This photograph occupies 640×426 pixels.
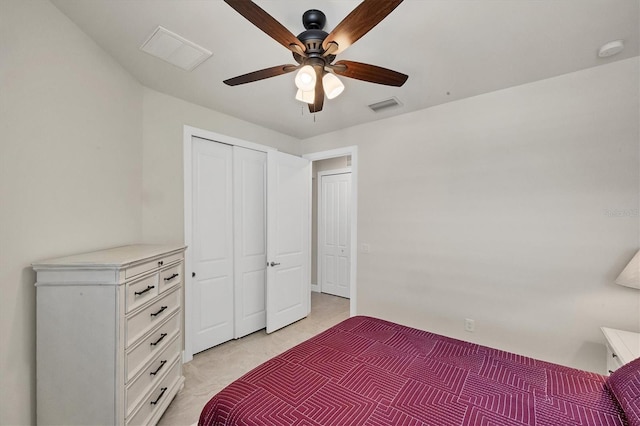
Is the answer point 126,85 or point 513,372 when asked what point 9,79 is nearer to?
point 126,85

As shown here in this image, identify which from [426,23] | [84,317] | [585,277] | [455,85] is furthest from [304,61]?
[585,277]

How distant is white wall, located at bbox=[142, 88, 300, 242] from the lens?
→ 240cm

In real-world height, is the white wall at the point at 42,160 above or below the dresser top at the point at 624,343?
above

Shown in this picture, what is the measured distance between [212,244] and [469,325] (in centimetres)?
272

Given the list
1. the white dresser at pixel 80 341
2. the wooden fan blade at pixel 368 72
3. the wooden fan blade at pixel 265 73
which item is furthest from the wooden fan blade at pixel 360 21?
the white dresser at pixel 80 341

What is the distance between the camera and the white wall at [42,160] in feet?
4.06

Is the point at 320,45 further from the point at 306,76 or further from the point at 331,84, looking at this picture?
the point at 331,84

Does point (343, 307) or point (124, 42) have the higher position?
point (124, 42)

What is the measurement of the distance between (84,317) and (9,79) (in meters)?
1.18

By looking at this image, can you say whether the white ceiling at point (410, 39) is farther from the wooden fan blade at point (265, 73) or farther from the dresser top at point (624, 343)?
the dresser top at point (624, 343)

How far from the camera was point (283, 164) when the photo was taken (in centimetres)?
345

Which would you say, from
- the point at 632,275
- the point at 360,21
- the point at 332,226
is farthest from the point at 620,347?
the point at 332,226

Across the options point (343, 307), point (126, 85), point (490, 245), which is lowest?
point (343, 307)

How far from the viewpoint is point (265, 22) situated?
3.84 feet
